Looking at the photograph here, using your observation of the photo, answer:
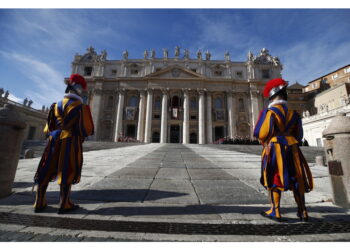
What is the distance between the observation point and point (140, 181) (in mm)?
3162

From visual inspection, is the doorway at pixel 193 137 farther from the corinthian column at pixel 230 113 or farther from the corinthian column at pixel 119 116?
the corinthian column at pixel 119 116

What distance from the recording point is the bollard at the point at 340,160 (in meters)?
2.16

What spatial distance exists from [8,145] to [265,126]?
12.3 feet

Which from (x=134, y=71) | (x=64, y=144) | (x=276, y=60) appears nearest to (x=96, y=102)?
(x=134, y=71)

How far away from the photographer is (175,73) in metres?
32.5

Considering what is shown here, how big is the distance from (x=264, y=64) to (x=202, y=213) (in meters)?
41.3

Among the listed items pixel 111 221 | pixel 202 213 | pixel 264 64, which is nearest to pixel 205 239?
pixel 202 213

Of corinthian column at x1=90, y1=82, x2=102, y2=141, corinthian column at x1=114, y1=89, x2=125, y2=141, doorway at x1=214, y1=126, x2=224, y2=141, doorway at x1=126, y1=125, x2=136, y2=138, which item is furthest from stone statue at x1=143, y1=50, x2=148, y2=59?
doorway at x1=214, y1=126, x2=224, y2=141

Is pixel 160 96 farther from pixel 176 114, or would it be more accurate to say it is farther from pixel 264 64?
pixel 264 64

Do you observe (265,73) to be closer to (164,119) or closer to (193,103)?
(193,103)

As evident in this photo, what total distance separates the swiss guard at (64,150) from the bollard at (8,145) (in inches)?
28.6

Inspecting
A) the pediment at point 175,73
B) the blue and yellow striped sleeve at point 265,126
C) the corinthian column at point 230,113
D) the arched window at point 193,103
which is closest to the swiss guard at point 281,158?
the blue and yellow striped sleeve at point 265,126

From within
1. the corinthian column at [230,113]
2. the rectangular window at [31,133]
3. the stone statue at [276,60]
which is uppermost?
the stone statue at [276,60]

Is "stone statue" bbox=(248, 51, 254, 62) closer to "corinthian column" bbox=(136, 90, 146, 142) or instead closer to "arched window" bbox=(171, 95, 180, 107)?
"arched window" bbox=(171, 95, 180, 107)
